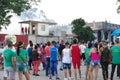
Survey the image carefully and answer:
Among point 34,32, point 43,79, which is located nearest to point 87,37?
point 34,32

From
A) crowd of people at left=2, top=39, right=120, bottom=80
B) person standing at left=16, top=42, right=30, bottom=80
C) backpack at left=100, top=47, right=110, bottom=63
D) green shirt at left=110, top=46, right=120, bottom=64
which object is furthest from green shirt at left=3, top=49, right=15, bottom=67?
green shirt at left=110, top=46, right=120, bottom=64

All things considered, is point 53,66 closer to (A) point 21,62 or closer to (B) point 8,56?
(A) point 21,62

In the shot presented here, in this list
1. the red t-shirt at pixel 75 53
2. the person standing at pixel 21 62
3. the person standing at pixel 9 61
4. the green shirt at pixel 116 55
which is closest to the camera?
the person standing at pixel 9 61

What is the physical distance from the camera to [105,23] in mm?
71000

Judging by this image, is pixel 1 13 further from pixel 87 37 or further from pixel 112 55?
pixel 112 55

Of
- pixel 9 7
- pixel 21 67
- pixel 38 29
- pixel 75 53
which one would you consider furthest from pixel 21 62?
pixel 38 29

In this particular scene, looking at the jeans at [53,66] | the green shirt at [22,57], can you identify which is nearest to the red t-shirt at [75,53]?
the jeans at [53,66]

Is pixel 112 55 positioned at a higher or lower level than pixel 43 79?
higher

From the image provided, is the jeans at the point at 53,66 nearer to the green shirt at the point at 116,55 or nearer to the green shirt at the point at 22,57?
the green shirt at the point at 116,55

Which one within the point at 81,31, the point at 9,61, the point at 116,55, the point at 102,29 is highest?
the point at 102,29

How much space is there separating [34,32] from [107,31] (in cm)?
1388

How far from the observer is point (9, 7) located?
47625 mm

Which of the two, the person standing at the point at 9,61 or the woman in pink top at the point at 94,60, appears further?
the woman in pink top at the point at 94,60

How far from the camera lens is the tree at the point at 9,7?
1697 inches
